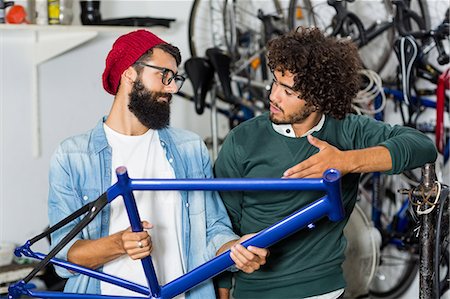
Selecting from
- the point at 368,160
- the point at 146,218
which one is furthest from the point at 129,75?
the point at 368,160

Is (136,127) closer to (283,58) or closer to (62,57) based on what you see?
(283,58)

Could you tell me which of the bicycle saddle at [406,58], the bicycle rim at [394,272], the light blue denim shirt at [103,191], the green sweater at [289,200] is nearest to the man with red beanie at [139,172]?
the light blue denim shirt at [103,191]

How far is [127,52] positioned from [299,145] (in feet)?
1.57

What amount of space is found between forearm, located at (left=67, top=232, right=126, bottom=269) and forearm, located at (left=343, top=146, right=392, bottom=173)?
1.73 ft

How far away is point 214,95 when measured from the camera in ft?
11.1

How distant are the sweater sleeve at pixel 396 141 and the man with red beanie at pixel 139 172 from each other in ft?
1.33

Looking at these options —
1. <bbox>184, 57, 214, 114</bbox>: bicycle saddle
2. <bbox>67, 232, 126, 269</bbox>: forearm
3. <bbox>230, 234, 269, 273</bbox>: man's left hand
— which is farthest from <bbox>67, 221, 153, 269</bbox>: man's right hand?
<bbox>184, 57, 214, 114</bbox>: bicycle saddle

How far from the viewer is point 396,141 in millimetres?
1729

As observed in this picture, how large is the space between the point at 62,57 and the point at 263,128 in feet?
5.61

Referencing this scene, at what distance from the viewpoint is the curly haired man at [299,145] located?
183cm

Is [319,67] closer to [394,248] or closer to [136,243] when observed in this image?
[136,243]

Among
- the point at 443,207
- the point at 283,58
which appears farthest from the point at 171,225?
the point at 443,207

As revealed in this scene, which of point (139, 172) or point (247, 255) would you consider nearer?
point (247, 255)

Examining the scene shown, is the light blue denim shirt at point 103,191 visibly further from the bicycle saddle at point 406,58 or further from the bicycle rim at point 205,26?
the bicycle rim at point 205,26
